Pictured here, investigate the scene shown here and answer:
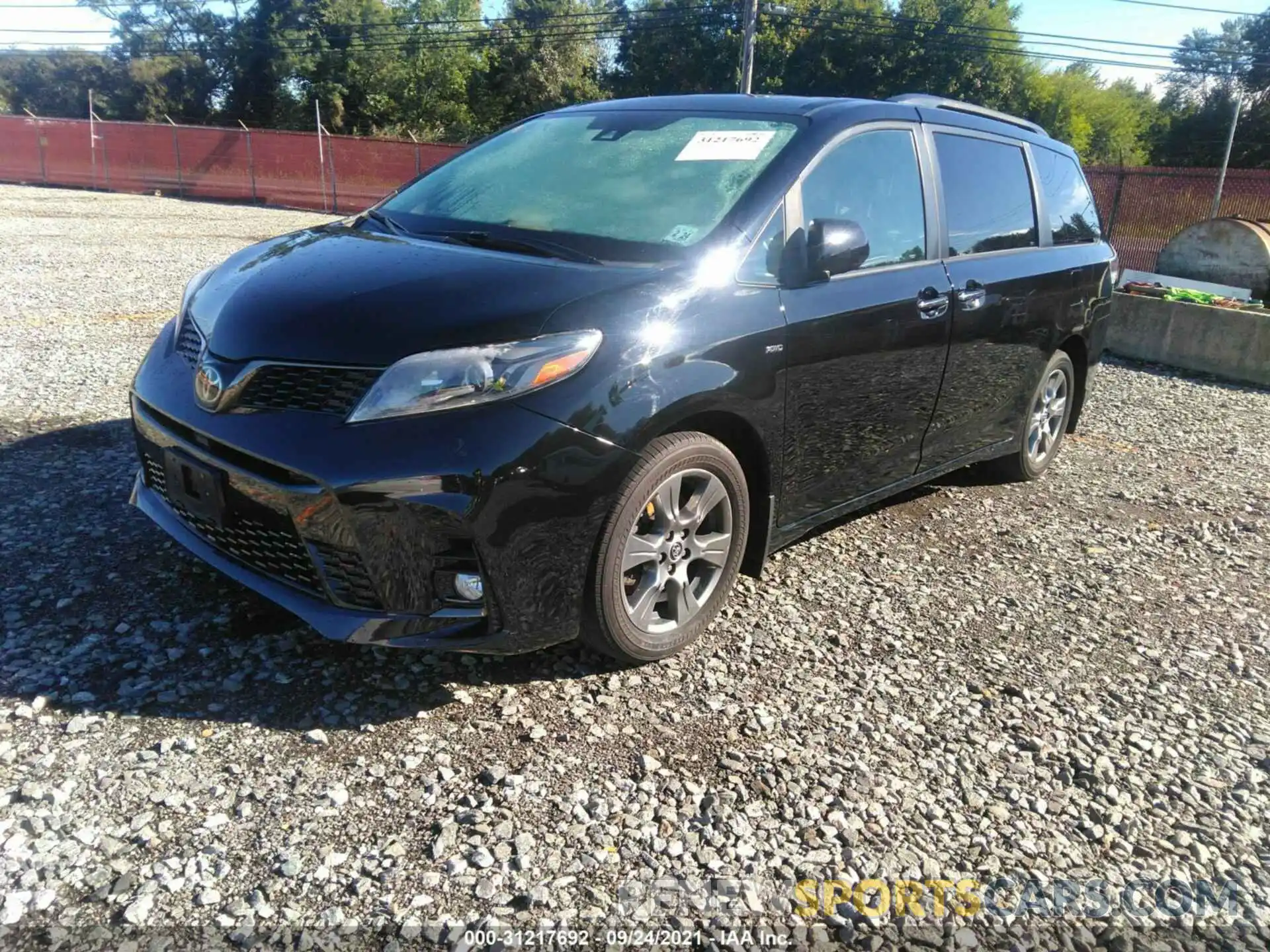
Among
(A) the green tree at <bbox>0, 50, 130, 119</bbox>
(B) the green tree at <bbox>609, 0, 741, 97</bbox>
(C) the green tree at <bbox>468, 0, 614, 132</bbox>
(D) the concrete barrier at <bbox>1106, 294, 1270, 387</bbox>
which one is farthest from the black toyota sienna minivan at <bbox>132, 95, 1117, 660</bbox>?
(A) the green tree at <bbox>0, 50, 130, 119</bbox>

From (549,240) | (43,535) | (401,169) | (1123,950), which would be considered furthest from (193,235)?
(1123,950)

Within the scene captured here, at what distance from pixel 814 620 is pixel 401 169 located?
24.6 meters

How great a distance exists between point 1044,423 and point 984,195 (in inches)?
59.6

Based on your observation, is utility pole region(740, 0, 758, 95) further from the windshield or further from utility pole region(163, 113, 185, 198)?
the windshield

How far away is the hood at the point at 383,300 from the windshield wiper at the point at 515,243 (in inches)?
2.7

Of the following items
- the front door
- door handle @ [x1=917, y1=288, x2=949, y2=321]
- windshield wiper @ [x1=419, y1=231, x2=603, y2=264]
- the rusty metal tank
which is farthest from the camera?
the rusty metal tank

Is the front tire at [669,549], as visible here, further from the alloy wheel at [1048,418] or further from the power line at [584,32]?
the power line at [584,32]

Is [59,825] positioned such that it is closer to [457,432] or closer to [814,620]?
[457,432]

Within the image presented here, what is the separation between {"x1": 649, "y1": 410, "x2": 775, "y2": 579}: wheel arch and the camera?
3053mm

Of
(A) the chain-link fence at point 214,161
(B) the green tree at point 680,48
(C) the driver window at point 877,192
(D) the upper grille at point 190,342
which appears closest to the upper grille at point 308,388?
(D) the upper grille at point 190,342

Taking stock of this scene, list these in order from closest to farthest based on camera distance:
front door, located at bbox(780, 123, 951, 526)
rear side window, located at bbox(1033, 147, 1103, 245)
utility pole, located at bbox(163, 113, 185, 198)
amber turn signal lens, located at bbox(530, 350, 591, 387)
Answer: amber turn signal lens, located at bbox(530, 350, 591, 387) < front door, located at bbox(780, 123, 951, 526) < rear side window, located at bbox(1033, 147, 1103, 245) < utility pole, located at bbox(163, 113, 185, 198)

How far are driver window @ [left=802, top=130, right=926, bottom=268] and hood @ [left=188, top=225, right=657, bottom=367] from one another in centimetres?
88

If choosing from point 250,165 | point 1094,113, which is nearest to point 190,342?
point 250,165

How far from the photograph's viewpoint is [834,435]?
3572mm
